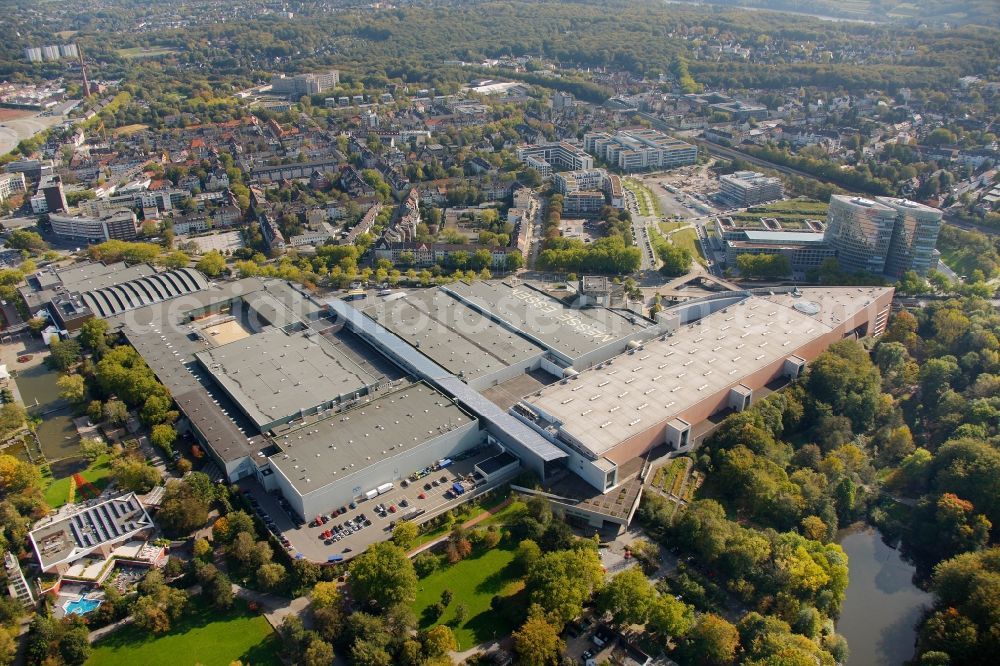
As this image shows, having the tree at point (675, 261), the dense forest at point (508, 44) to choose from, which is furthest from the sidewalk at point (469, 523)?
the dense forest at point (508, 44)

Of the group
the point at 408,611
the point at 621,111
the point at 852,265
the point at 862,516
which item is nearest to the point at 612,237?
the point at 852,265

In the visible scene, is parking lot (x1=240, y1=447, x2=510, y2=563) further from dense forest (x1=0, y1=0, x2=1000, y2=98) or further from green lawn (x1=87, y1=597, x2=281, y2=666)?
dense forest (x1=0, y1=0, x2=1000, y2=98)

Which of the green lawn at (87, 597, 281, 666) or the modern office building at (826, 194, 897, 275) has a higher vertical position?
the modern office building at (826, 194, 897, 275)

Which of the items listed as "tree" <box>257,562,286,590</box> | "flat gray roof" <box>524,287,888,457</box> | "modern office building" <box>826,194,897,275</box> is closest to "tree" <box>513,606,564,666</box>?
"flat gray roof" <box>524,287,888,457</box>

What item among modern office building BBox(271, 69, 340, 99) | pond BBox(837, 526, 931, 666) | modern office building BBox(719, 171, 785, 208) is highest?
modern office building BBox(271, 69, 340, 99)

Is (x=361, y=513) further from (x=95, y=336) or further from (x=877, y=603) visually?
(x=95, y=336)

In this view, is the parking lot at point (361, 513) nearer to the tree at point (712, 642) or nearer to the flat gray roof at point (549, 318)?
the flat gray roof at point (549, 318)

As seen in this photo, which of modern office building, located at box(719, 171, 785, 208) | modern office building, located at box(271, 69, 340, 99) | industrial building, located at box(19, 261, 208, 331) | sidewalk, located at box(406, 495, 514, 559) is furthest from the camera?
modern office building, located at box(271, 69, 340, 99)
